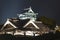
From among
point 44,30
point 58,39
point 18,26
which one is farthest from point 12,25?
point 58,39

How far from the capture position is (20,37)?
266cm

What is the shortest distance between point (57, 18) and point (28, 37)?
265 centimetres

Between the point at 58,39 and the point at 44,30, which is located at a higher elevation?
the point at 44,30

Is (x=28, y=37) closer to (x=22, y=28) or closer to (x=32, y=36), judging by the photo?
(x=32, y=36)

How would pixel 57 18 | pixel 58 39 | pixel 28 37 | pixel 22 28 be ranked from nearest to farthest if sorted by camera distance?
pixel 28 37 < pixel 22 28 < pixel 58 39 < pixel 57 18

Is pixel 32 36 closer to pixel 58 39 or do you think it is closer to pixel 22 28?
pixel 22 28

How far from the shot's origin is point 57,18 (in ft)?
16.9

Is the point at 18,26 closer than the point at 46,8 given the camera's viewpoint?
Yes

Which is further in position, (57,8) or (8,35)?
(57,8)

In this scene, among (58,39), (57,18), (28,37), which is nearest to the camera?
(28,37)

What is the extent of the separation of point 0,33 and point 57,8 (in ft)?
9.03

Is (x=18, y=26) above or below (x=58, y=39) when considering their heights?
above

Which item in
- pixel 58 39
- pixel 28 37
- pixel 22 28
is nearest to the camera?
pixel 28 37

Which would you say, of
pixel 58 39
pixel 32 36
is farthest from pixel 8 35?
pixel 58 39
